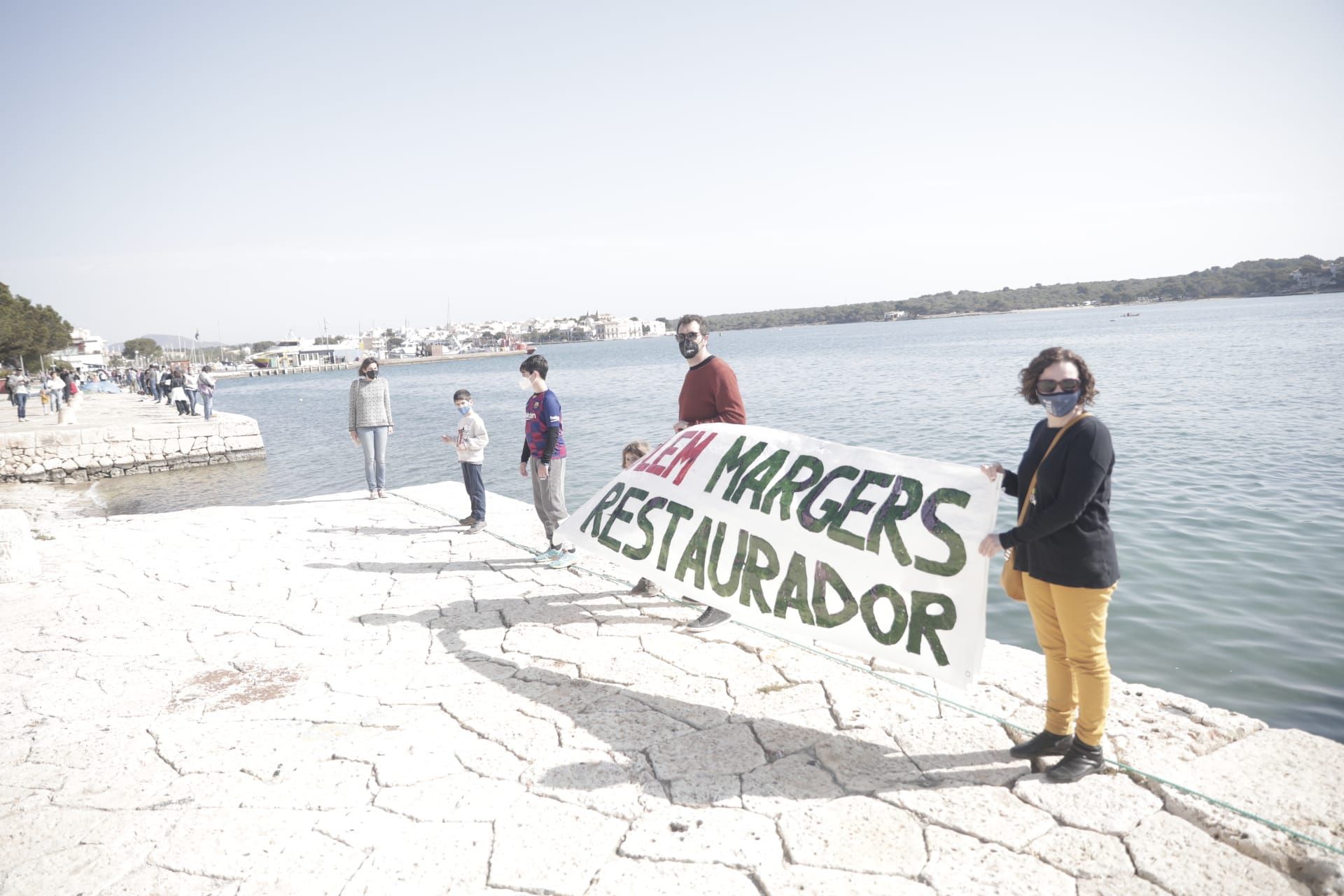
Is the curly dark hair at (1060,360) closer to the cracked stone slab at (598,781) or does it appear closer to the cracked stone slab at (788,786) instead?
the cracked stone slab at (788,786)

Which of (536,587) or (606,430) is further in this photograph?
(606,430)

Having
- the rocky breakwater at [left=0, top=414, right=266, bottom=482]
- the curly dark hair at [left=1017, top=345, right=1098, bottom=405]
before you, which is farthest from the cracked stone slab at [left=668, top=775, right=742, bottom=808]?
the rocky breakwater at [left=0, top=414, right=266, bottom=482]

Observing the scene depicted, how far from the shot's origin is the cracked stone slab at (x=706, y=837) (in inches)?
112

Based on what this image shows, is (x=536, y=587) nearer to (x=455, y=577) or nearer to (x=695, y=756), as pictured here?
(x=455, y=577)

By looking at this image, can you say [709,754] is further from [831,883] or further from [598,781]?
[831,883]

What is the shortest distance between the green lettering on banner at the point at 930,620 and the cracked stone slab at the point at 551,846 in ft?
5.33

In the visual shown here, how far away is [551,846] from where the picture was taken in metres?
2.95

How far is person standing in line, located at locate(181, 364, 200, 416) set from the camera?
28.0m

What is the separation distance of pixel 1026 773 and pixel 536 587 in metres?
4.06

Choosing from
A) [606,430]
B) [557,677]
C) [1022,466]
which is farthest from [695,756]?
[606,430]

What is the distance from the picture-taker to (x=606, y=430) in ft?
94.1

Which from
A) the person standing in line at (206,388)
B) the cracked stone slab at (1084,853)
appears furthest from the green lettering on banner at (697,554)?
the person standing in line at (206,388)

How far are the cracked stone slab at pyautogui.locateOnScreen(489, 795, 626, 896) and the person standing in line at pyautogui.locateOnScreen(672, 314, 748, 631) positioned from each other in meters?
2.10

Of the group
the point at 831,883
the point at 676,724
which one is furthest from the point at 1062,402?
the point at 676,724
